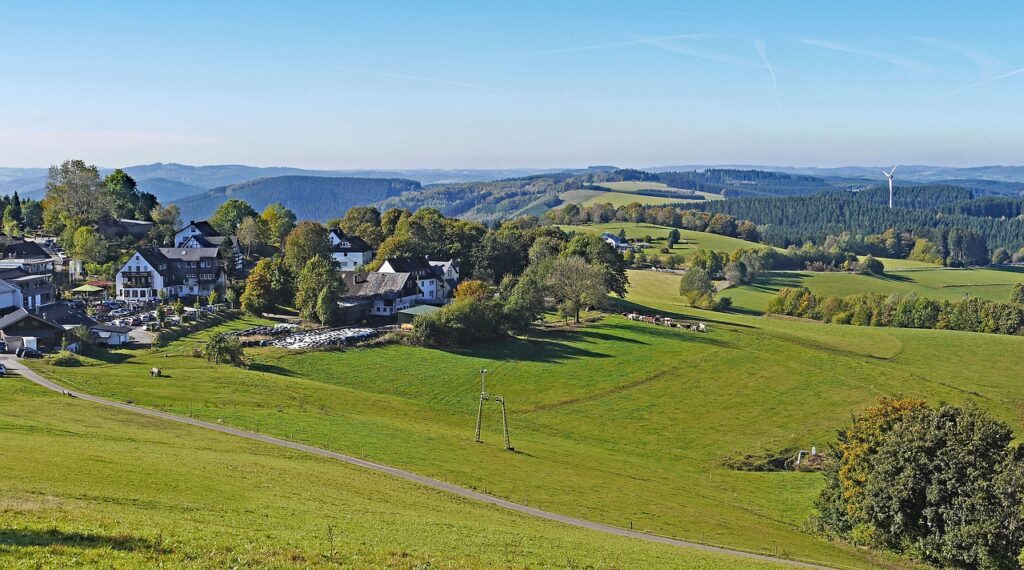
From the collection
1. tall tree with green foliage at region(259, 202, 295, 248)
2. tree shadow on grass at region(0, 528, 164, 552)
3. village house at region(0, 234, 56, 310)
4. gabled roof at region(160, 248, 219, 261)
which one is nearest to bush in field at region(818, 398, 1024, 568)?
tree shadow on grass at region(0, 528, 164, 552)

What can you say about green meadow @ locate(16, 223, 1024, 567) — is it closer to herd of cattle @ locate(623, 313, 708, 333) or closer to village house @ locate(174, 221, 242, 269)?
herd of cattle @ locate(623, 313, 708, 333)

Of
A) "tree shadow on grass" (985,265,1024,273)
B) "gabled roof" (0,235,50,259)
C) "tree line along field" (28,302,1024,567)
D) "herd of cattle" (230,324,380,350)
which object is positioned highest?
"gabled roof" (0,235,50,259)

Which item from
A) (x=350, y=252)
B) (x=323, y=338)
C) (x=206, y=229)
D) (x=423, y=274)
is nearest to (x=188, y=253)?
(x=206, y=229)

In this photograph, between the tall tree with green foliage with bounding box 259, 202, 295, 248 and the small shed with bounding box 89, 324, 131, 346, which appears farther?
the tall tree with green foliage with bounding box 259, 202, 295, 248

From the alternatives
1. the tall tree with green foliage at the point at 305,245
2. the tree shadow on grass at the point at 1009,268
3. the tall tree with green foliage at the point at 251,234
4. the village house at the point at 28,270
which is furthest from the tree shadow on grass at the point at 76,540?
the tree shadow on grass at the point at 1009,268

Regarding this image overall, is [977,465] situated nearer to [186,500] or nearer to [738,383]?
[186,500]

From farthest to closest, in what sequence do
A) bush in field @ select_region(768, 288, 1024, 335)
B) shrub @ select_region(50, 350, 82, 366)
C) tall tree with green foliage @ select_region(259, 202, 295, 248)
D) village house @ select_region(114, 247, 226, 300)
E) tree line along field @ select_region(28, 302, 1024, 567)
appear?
1. tall tree with green foliage @ select_region(259, 202, 295, 248)
2. bush in field @ select_region(768, 288, 1024, 335)
3. village house @ select_region(114, 247, 226, 300)
4. shrub @ select_region(50, 350, 82, 366)
5. tree line along field @ select_region(28, 302, 1024, 567)

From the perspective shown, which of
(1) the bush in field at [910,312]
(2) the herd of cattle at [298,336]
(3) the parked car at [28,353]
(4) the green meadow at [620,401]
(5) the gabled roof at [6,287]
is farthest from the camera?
(1) the bush in field at [910,312]

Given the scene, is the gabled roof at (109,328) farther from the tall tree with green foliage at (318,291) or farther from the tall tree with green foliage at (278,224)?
the tall tree with green foliage at (278,224)
